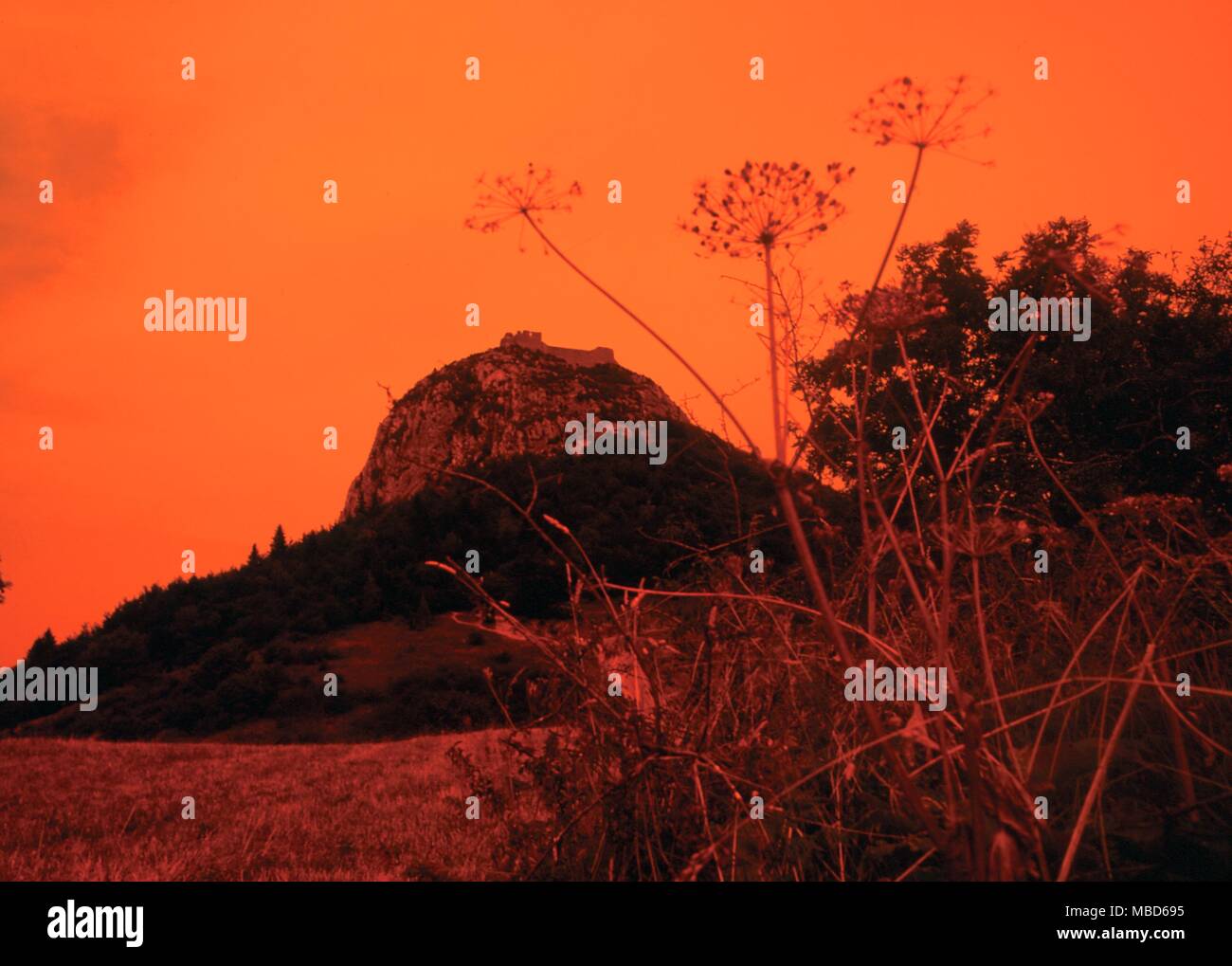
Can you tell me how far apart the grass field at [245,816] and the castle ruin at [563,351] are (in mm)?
53753

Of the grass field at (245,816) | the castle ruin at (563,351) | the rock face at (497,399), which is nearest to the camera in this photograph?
the grass field at (245,816)

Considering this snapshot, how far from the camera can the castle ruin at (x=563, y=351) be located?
6594cm

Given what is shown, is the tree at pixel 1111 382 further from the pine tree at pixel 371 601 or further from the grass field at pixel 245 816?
the pine tree at pixel 371 601

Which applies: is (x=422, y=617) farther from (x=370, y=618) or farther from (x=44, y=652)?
(x=44, y=652)

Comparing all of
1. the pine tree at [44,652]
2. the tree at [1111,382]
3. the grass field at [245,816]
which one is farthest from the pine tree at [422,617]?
the grass field at [245,816]

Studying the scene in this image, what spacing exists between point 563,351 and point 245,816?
6046 centimetres

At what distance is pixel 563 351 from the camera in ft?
219

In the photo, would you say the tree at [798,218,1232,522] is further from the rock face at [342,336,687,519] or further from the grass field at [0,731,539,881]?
the rock face at [342,336,687,519]

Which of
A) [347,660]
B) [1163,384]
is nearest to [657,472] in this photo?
[347,660]

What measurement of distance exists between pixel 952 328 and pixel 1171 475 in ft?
18.5

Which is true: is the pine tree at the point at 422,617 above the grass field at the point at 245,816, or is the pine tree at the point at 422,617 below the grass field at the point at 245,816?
below

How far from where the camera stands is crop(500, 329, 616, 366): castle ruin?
216 feet

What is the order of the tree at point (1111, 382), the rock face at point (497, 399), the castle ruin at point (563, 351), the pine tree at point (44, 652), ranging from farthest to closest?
Result: the castle ruin at point (563, 351) < the rock face at point (497, 399) < the pine tree at point (44, 652) < the tree at point (1111, 382)
